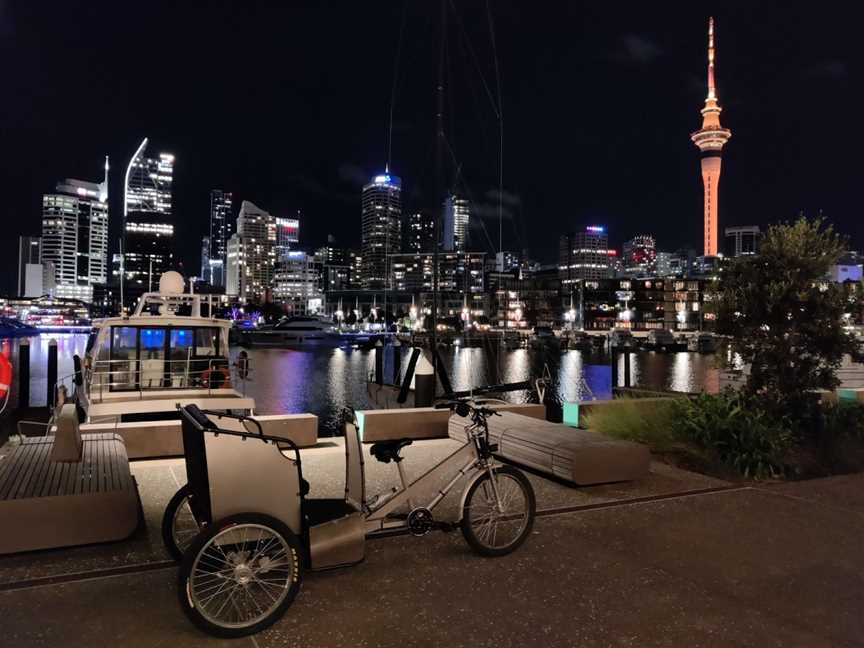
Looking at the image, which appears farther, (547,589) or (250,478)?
(547,589)

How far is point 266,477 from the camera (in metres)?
4.36

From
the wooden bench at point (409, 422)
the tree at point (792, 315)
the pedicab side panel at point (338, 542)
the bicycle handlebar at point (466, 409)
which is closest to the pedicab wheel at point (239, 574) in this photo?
the pedicab side panel at point (338, 542)

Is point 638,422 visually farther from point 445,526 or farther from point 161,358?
point 161,358

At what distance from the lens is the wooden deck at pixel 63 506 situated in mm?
5414

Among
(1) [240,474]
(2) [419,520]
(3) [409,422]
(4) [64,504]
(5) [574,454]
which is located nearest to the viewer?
(1) [240,474]

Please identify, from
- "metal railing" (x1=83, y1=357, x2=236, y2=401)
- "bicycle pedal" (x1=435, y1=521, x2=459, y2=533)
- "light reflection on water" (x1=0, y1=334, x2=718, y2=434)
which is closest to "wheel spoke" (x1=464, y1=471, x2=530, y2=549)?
"bicycle pedal" (x1=435, y1=521, x2=459, y2=533)

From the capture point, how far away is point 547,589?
16.0 ft

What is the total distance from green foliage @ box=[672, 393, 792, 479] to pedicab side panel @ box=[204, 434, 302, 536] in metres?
6.59

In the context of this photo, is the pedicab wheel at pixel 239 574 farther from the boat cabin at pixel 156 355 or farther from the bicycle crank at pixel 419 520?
the boat cabin at pixel 156 355

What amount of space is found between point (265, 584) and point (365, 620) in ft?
2.34

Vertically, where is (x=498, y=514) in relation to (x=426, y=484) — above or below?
below

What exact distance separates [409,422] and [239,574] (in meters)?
6.72

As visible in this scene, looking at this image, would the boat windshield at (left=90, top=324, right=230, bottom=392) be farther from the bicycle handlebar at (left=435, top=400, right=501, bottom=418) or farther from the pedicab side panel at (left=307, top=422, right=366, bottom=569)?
the pedicab side panel at (left=307, top=422, right=366, bottom=569)

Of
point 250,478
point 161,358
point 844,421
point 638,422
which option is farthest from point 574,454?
point 161,358
